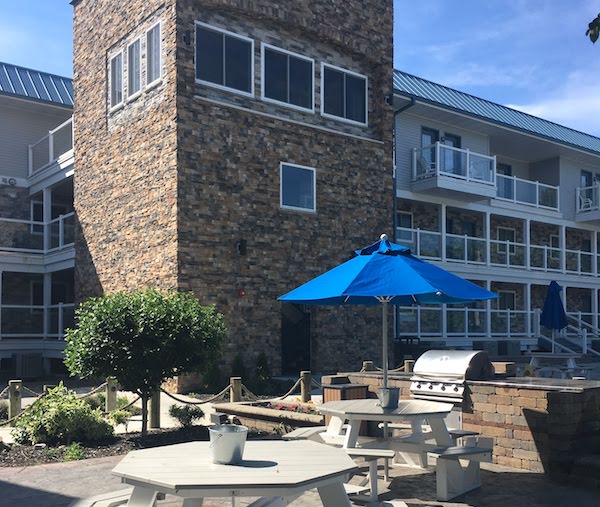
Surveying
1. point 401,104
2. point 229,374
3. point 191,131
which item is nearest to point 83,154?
point 191,131

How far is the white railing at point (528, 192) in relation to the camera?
2617 centimetres

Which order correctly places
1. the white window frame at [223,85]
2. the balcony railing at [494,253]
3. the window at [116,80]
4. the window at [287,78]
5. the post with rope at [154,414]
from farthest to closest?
the balcony railing at [494,253]
the window at [116,80]
the window at [287,78]
the white window frame at [223,85]
the post with rope at [154,414]

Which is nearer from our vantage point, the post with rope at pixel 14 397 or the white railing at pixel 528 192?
the post with rope at pixel 14 397

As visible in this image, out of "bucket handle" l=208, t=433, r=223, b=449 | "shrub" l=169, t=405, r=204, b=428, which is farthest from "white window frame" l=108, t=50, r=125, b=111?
"bucket handle" l=208, t=433, r=223, b=449

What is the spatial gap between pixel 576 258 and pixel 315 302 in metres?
24.3

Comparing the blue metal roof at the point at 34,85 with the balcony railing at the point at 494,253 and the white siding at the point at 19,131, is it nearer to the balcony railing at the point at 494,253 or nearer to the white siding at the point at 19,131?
the white siding at the point at 19,131

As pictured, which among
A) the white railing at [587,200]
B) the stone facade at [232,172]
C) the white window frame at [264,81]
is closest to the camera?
the stone facade at [232,172]

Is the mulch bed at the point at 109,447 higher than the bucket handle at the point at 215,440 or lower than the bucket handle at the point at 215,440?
lower

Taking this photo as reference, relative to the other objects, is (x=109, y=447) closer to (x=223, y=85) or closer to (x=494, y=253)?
(x=223, y=85)

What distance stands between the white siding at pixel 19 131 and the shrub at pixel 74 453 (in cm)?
1753

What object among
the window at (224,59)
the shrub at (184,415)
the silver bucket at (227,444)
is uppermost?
the window at (224,59)

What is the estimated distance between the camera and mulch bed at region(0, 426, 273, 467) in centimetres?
820

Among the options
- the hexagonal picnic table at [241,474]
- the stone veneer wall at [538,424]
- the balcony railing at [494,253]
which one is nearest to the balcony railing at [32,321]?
the balcony railing at [494,253]

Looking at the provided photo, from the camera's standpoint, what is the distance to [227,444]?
13.9 feet
